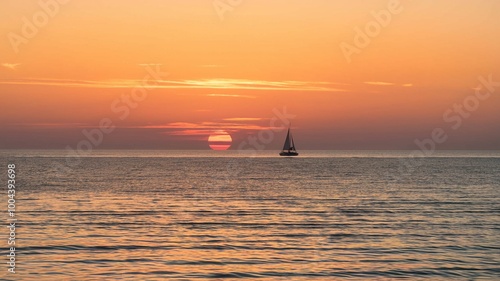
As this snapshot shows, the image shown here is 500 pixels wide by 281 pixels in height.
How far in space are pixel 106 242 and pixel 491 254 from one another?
73.7ft

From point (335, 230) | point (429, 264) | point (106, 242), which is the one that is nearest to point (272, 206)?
point (335, 230)

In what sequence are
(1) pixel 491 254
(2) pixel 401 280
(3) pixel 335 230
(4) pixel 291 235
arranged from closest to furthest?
1. (2) pixel 401 280
2. (1) pixel 491 254
3. (4) pixel 291 235
4. (3) pixel 335 230

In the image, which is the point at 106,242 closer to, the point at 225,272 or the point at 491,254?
the point at 225,272

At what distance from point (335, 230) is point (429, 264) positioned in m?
12.8

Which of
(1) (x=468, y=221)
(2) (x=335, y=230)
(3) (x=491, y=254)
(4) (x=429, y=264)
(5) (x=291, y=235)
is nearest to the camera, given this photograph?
(4) (x=429, y=264)

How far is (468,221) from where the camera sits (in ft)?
168

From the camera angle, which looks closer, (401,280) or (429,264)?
(401,280)

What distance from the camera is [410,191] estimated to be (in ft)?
276

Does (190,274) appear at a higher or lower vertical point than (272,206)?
lower

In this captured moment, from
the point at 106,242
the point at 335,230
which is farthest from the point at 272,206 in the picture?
the point at 106,242

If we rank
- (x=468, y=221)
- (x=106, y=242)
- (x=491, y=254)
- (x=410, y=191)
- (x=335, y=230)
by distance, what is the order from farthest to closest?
1. (x=410, y=191)
2. (x=468, y=221)
3. (x=335, y=230)
4. (x=106, y=242)
5. (x=491, y=254)

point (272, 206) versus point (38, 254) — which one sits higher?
point (272, 206)

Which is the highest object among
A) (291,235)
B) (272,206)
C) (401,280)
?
(272,206)

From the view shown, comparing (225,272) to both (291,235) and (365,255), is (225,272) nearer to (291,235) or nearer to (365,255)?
(365,255)
